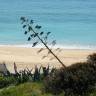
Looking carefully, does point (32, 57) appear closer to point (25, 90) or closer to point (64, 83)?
point (25, 90)

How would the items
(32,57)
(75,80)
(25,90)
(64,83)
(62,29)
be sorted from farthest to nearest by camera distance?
(62,29) < (32,57) < (25,90) < (64,83) < (75,80)

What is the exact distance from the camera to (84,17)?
44.2 m

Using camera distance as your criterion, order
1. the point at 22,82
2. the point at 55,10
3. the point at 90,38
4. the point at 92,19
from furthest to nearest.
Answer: the point at 55,10 → the point at 92,19 → the point at 90,38 → the point at 22,82

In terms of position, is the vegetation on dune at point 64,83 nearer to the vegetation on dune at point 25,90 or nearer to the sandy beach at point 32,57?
the vegetation on dune at point 25,90

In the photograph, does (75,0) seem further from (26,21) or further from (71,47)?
(26,21)

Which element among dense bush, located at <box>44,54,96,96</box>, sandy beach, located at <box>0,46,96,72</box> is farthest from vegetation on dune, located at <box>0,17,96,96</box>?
sandy beach, located at <box>0,46,96,72</box>

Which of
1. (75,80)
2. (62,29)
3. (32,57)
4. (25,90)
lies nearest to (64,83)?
(75,80)

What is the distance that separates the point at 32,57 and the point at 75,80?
14881 millimetres

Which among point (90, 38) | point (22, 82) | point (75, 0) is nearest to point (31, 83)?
point (22, 82)

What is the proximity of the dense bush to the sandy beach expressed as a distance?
34.9 ft

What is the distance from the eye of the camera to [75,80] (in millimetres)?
7914

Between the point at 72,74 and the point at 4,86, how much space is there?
201 centimetres

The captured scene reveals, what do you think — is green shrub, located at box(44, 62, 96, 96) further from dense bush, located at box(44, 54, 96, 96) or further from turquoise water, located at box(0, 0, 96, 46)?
turquoise water, located at box(0, 0, 96, 46)

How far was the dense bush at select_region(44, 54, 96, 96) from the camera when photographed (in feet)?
26.1
